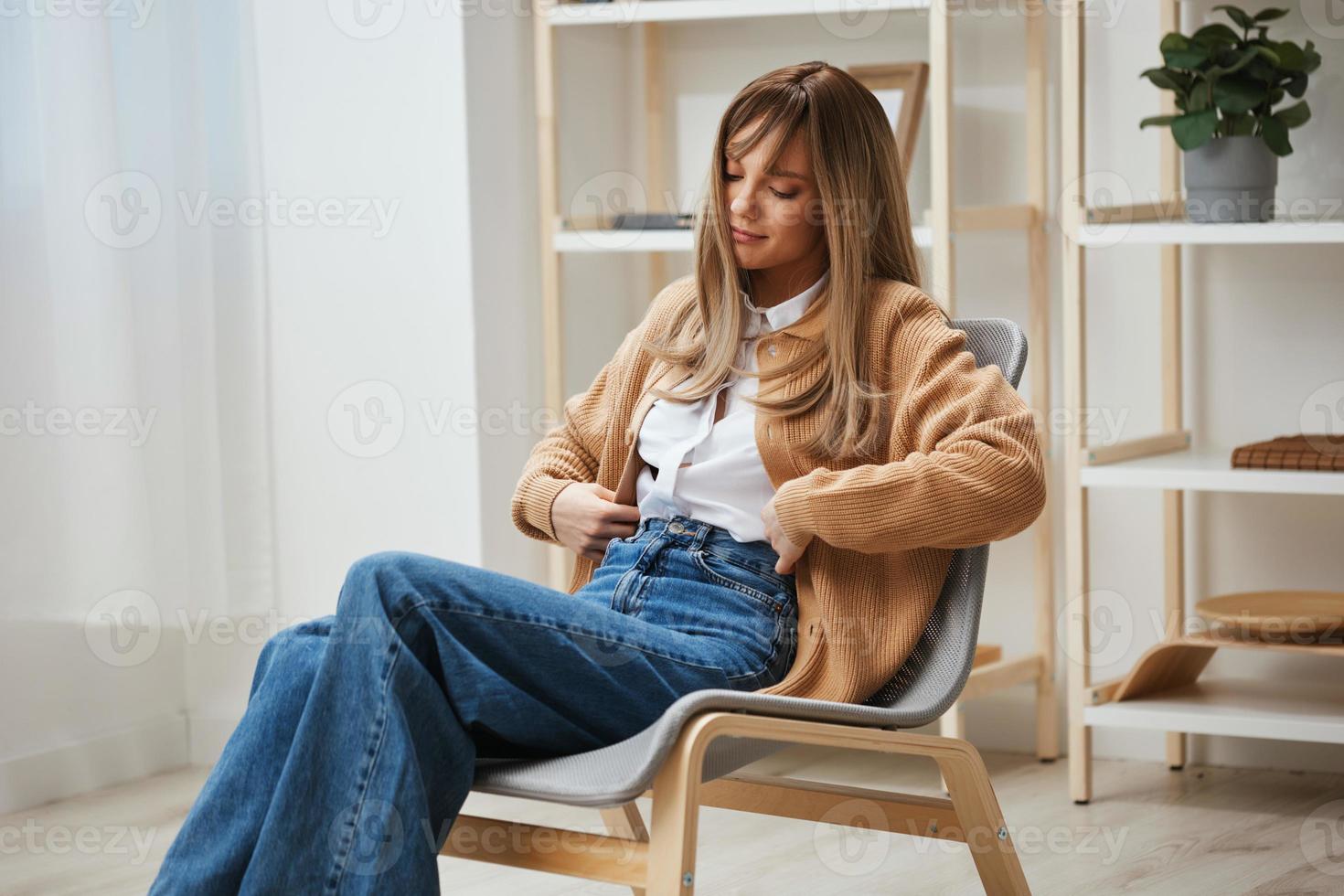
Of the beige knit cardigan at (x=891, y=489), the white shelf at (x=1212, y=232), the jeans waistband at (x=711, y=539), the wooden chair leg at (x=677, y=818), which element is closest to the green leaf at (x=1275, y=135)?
the white shelf at (x=1212, y=232)

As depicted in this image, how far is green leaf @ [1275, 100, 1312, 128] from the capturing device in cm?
230

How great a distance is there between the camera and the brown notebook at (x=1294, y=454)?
7.29 ft

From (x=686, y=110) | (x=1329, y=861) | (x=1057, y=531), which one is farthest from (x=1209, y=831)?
(x=686, y=110)

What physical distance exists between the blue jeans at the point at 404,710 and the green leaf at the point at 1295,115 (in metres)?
1.28

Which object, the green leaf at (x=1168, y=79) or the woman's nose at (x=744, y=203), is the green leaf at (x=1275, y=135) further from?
the woman's nose at (x=744, y=203)

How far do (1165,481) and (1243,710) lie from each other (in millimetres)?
351

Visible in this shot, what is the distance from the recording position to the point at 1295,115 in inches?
90.8

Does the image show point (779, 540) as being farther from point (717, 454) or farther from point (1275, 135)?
point (1275, 135)

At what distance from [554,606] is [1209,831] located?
1.28 meters

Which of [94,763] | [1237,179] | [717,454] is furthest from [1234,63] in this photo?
[94,763]

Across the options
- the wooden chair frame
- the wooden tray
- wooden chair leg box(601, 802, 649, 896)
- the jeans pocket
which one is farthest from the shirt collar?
the wooden tray

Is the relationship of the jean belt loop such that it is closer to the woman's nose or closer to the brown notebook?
the woman's nose

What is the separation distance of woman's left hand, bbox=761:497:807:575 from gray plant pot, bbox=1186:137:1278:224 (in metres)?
1.09

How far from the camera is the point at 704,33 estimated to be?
2.92 metres
